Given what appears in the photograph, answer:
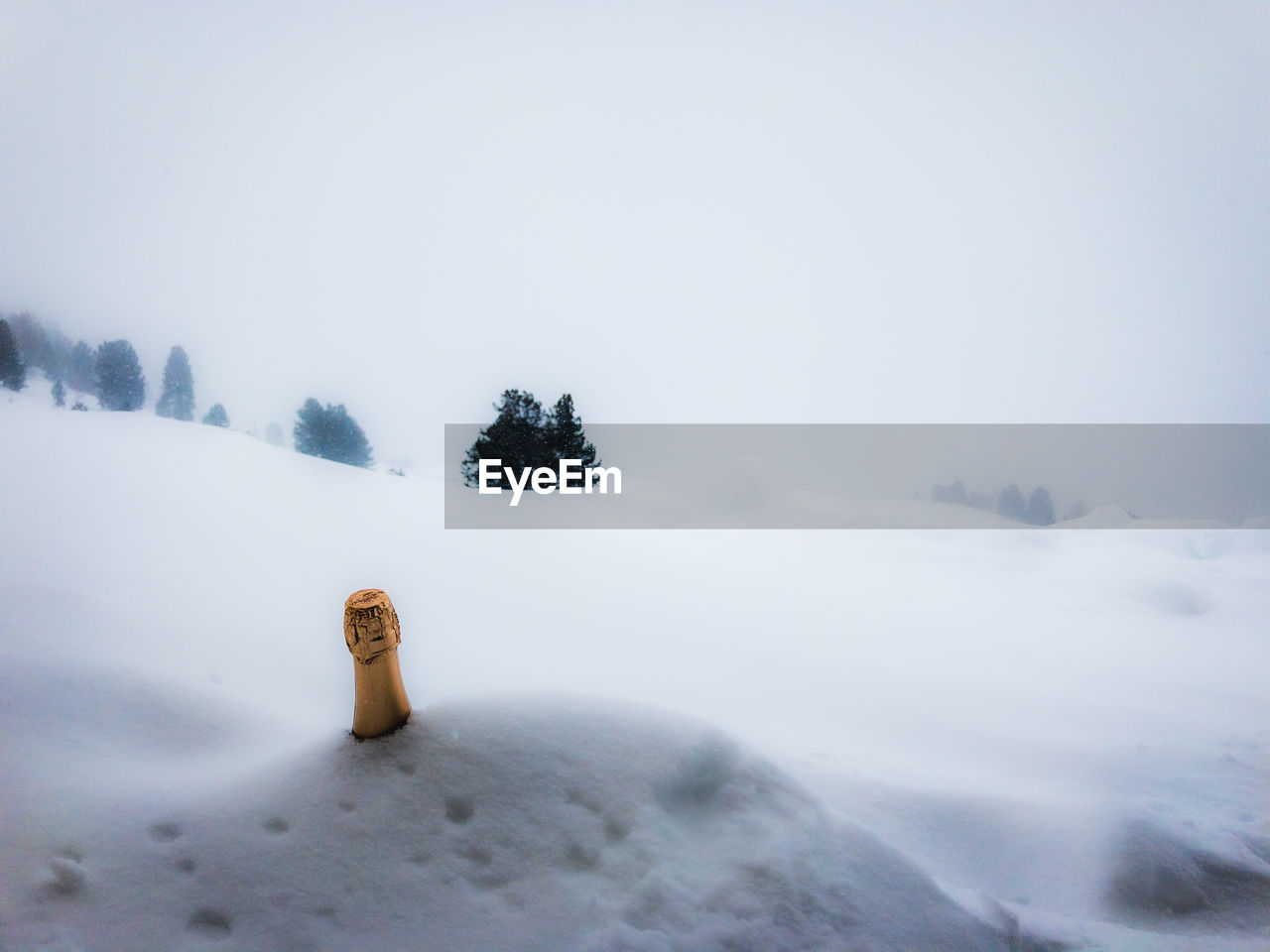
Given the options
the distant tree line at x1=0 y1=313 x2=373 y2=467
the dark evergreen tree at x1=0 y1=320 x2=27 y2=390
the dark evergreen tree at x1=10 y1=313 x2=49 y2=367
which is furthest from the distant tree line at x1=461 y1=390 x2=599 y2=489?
the dark evergreen tree at x1=10 y1=313 x2=49 y2=367

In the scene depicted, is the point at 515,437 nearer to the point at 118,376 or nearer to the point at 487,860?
the point at 487,860

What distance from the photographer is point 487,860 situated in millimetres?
1996

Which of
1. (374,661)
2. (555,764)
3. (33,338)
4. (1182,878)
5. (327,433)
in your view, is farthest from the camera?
(327,433)

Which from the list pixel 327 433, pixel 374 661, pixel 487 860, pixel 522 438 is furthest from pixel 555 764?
pixel 327 433

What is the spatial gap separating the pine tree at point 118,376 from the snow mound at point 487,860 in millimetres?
23672

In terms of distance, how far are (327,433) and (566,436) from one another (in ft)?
32.3

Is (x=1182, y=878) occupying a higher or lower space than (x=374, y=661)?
lower

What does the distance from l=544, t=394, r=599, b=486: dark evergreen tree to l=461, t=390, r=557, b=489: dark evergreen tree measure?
26 centimetres

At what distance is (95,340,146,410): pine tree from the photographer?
17.6 metres

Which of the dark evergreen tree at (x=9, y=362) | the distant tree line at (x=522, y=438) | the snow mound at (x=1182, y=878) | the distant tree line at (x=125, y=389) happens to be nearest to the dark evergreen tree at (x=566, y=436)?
the distant tree line at (x=522, y=438)

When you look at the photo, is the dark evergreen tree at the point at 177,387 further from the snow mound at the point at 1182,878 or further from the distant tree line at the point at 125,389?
the snow mound at the point at 1182,878

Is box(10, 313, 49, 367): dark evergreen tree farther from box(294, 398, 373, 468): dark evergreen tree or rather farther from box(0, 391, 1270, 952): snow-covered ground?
box(0, 391, 1270, 952): snow-covered ground

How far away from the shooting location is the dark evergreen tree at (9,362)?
11005mm

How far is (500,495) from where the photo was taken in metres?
14.3
